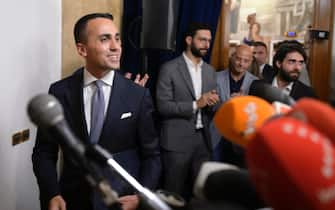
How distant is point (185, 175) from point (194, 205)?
7.33 feet

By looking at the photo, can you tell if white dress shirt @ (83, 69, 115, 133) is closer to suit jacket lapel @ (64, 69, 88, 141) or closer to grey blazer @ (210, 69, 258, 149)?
suit jacket lapel @ (64, 69, 88, 141)

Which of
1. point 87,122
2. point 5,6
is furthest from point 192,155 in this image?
point 5,6

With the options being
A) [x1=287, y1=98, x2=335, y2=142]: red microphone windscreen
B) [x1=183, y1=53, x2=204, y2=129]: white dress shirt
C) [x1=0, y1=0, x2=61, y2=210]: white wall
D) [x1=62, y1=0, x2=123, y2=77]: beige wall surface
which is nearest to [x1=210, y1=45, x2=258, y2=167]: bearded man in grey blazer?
[x1=183, y1=53, x2=204, y2=129]: white dress shirt

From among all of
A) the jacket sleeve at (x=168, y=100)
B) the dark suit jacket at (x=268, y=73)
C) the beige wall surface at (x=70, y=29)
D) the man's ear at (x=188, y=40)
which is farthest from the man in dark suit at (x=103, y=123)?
the dark suit jacket at (x=268, y=73)

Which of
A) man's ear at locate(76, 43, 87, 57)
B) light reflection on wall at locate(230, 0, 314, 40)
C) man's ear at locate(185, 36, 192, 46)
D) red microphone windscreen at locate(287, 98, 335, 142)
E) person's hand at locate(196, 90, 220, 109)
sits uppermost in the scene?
light reflection on wall at locate(230, 0, 314, 40)

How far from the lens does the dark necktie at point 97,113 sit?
61.6 inches

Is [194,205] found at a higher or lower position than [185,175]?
higher

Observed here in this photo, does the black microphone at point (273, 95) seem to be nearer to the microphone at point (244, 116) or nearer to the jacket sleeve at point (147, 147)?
the microphone at point (244, 116)

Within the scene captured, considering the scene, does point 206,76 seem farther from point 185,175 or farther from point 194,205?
point 194,205

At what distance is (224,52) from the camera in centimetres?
351

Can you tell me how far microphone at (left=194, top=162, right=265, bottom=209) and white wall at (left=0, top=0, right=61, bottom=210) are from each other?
1237 mm

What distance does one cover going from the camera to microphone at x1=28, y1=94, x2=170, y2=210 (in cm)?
65

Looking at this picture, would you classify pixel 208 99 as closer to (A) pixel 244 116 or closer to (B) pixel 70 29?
(B) pixel 70 29

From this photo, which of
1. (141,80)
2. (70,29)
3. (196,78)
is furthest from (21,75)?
(196,78)
